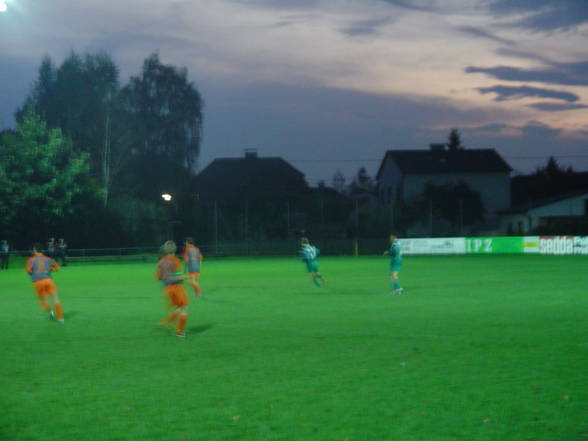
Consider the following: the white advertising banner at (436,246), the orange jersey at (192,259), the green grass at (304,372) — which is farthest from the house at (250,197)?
the green grass at (304,372)

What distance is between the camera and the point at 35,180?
51844 mm

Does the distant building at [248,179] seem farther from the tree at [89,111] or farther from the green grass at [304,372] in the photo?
the green grass at [304,372]

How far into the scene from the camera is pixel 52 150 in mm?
52000

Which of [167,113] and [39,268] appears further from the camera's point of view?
[167,113]

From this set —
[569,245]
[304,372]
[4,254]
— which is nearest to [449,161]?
[569,245]

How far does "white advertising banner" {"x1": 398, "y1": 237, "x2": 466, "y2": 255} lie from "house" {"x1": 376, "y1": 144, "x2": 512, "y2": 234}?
2523 cm

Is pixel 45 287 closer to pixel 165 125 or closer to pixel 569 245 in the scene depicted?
pixel 569 245

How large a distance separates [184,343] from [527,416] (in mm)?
6753

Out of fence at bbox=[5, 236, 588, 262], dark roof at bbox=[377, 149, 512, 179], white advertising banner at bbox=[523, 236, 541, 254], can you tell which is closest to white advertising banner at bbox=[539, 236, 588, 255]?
fence at bbox=[5, 236, 588, 262]

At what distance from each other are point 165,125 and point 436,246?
2881 centimetres

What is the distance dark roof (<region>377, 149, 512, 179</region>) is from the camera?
82562 millimetres

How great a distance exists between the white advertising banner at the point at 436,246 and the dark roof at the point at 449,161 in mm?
27288

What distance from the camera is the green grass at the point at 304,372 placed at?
7176mm

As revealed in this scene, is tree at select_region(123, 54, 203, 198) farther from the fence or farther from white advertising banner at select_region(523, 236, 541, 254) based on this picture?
white advertising banner at select_region(523, 236, 541, 254)
